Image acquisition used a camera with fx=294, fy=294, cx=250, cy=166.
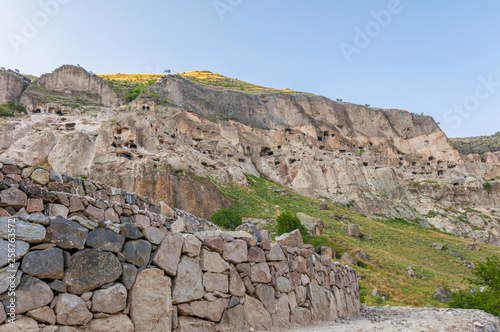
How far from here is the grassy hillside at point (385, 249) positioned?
18409mm

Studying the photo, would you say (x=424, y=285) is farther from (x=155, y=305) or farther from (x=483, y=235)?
(x=483, y=235)

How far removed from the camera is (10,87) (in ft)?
167

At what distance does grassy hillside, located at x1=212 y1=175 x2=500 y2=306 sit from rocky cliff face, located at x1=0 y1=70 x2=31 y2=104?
1649 inches

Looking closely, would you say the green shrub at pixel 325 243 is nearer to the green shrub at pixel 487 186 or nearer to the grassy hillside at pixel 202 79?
the green shrub at pixel 487 186

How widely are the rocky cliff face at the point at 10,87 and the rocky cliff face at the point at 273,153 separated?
1732 cm

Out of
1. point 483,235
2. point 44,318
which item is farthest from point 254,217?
point 483,235

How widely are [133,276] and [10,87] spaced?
63.5 m

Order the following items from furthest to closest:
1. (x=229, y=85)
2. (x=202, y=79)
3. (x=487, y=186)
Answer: (x=202, y=79) → (x=229, y=85) → (x=487, y=186)

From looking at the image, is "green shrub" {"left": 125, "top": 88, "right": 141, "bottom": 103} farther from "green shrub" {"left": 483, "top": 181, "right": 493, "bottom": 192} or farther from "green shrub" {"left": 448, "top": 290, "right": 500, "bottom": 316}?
"green shrub" {"left": 483, "top": 181, "right": 493, "bottom": 192}

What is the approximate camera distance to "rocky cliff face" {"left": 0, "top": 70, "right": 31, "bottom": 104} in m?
49.3

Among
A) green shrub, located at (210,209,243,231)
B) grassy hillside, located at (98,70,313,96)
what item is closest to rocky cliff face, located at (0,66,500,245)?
green shrub, located at (210,209,243,231)

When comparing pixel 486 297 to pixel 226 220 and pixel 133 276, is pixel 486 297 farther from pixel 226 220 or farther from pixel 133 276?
pixel 226 220

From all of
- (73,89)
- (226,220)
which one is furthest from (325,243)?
(73,89)

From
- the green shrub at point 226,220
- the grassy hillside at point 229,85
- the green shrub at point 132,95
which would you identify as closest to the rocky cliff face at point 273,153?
the green shrub at point 226,220
